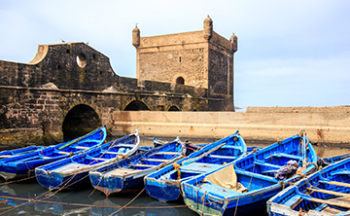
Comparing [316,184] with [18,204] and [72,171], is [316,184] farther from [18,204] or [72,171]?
[18,204]

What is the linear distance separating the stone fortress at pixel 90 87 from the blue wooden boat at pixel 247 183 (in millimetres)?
8807

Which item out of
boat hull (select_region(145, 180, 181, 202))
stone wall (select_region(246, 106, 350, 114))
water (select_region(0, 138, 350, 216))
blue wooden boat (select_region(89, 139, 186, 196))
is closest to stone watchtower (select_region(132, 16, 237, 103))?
stone wall (select_region(246, 106, 350, 114))

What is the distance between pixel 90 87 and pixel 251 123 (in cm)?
832

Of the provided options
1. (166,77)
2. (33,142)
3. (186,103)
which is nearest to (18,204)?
(33,142)

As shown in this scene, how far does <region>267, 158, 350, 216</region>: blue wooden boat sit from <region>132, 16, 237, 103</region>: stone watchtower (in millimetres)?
17810

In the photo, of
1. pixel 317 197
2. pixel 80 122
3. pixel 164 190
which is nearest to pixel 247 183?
pixel 317 197

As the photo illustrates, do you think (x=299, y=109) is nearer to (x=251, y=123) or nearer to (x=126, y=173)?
(x=251, y=123)

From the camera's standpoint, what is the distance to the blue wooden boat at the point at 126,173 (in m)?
6.41

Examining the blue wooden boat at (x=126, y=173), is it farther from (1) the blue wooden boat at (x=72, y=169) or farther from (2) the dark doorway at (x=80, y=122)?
(2) the dark doorway at (x=80, y=122)

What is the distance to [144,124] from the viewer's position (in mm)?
15258

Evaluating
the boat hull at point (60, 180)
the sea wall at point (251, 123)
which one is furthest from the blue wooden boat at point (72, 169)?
the sea wall at point (251, 123)

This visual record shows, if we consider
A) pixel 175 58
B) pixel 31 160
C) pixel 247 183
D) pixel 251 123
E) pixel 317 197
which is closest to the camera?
pixel 317 197

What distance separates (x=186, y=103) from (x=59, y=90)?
1047 centimetres

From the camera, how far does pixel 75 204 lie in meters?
5.98
